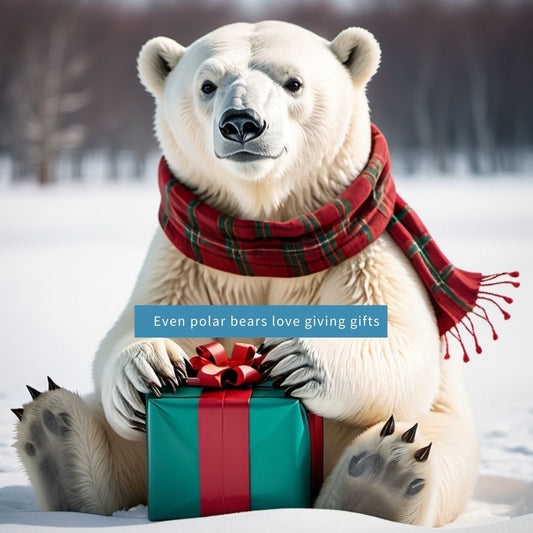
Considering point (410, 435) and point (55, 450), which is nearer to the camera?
point (410, 435)

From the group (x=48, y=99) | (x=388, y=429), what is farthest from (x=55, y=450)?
(x=48, y=99)

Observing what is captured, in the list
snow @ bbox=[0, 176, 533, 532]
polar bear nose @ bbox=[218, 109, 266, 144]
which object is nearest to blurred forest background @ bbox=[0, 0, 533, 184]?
snow @ bbox=[0, 176, 533, 532]

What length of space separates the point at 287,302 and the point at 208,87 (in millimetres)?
356

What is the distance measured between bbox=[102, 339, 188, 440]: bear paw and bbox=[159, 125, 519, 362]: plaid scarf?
17 centimetres

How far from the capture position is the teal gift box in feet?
3.76

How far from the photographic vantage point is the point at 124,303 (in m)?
3.04

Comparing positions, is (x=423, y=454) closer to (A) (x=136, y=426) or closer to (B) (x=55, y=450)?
(A) (x=136, y=426)

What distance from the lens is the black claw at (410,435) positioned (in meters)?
1.12

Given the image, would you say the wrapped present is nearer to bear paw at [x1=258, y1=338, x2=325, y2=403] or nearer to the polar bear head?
bear paw at [x1=258, y1=338, x2=325, y2=403]

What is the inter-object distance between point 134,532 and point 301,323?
1.26 ft

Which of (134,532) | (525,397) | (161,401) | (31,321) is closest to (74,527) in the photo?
(134,532)

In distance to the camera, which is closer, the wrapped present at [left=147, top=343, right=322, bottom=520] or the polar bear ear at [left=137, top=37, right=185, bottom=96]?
the wrapped present at [left=147, top=343, right=322, bottom=520]

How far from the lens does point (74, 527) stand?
1154 mm

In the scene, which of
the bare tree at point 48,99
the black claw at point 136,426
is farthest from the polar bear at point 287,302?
the bare tree at point 48,99
